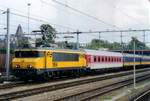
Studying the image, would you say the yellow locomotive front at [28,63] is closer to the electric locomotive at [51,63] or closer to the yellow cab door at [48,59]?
the electric locomotive at [51,63]

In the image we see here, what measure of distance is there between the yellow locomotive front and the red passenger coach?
14.0 meters

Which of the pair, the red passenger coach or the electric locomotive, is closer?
the electric locomotive

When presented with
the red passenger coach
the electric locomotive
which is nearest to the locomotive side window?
the electric locomotive

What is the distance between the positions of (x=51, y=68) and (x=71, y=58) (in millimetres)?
5559

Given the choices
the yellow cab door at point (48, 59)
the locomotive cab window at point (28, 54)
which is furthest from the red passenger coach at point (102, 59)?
the locomotive cab window at point (28, 54)

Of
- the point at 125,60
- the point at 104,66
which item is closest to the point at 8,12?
the point at 104,66

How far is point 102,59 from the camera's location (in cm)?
5531

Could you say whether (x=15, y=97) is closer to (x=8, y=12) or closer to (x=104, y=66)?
(x=8, y=12)

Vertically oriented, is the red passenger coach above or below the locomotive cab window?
below

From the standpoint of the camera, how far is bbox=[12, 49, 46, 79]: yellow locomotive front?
33.5m

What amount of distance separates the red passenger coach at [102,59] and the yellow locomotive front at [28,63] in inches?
552

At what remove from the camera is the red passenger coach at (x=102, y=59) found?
162ft

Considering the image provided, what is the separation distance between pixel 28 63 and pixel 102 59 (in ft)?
Answer: 74.2

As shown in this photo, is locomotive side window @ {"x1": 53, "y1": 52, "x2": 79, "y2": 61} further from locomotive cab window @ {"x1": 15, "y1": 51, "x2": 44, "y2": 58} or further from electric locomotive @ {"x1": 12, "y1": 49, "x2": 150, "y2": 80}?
locomotive cab window @ {"x1": 15, "y1": 51, "x2": 44, "y2": 58}
